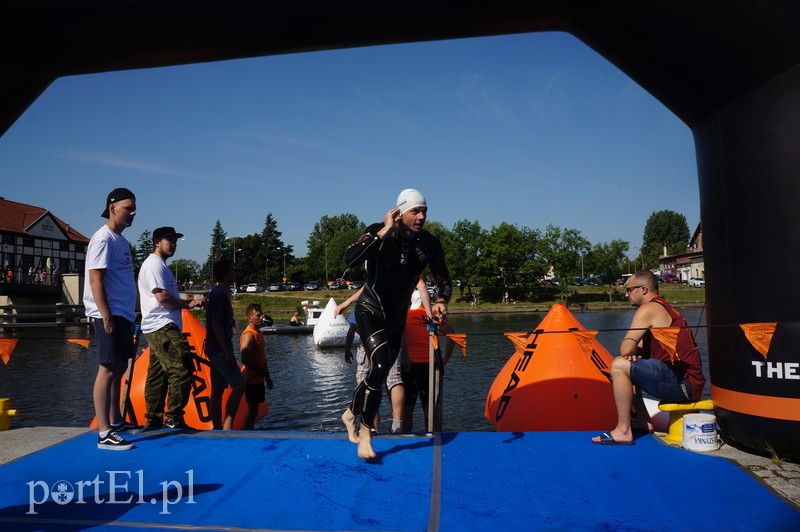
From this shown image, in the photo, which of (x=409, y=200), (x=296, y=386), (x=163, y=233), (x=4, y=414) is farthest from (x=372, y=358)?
(x=296, y=386)

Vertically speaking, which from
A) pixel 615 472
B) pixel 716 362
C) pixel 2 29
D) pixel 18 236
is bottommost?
pixel 615 472

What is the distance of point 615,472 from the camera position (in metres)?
4.06

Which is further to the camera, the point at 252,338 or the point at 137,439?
the point at 252,338

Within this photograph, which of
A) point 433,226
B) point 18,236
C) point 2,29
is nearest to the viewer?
point 2,29

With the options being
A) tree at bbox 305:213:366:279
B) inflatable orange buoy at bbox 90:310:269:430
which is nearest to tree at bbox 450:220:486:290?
tree at bbox 305:213:366:279

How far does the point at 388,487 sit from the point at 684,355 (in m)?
2.75

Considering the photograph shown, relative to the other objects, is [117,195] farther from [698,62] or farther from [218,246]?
[218,246]

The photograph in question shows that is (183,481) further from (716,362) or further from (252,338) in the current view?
(716,362)

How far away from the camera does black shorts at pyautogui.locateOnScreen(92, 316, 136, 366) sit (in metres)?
4.89

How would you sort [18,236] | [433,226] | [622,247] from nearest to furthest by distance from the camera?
[18,236] < [622,247] < [433,226]

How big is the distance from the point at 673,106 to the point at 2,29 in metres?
5.24

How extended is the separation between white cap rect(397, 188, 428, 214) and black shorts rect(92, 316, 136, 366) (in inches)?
101

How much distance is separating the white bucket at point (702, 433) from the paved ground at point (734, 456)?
7cm

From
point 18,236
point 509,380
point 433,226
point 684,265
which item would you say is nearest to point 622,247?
point 684,265
